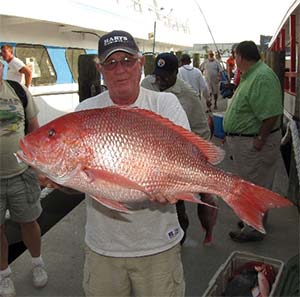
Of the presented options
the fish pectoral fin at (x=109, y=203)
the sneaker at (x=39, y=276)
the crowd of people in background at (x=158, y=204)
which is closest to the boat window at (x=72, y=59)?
the crowd of people in background at (x=158, y=204)

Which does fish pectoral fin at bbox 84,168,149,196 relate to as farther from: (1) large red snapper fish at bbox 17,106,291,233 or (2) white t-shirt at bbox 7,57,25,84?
(2) white t-shirt at bbox 7,57,25,84

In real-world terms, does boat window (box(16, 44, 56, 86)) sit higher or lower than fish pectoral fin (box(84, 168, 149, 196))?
higher

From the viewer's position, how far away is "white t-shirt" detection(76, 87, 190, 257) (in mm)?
2033

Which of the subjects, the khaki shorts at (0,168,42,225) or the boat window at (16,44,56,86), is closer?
the khaki shorts at (0,168,42,225)

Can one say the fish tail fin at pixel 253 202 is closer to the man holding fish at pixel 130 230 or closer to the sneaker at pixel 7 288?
the man holding fish at pixel 130 230

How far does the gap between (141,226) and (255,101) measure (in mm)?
2447

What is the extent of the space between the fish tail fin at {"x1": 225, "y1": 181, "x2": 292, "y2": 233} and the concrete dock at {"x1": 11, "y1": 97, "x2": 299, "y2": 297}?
1904mm

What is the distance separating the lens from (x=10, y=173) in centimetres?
339

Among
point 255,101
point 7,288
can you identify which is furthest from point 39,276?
point 255,101

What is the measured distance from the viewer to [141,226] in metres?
2.03

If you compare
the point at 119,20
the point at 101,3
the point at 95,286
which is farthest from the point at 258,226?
the point at 119,20

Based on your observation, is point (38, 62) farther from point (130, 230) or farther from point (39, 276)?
point (130, 230)

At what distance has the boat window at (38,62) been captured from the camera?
1181 centimetres

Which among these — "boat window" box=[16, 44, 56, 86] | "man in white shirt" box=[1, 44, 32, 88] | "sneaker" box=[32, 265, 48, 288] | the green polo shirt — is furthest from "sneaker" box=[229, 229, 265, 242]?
"boat window" box=[16, 44, 56, 86]
